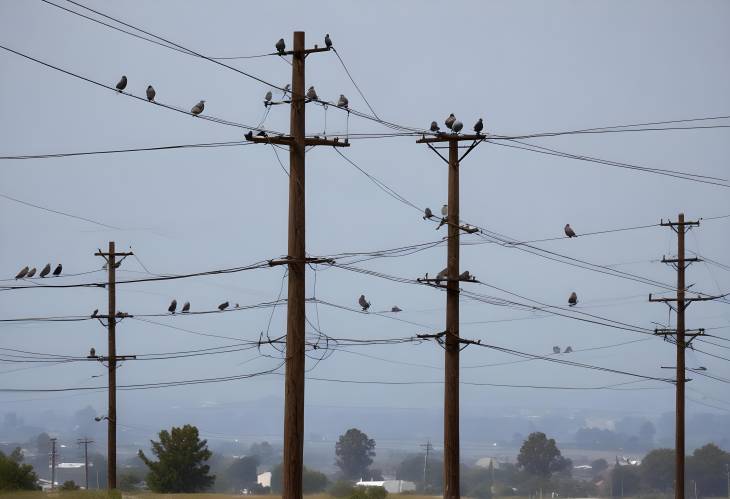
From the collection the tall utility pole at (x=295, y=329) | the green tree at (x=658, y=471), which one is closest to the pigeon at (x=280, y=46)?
the tall utility pole at (x=295, y=329)

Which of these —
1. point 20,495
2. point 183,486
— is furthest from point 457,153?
point 183,486

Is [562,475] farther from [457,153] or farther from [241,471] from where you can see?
[457,153]

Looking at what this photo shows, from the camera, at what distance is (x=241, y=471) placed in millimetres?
146125

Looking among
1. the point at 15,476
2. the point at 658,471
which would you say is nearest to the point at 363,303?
the point at 15,476

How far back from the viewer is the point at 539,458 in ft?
524

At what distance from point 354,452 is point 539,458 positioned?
24.5 meters

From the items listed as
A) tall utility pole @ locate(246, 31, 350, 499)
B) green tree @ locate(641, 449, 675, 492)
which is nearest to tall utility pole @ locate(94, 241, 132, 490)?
tall utility pole @ locate(246, 31, 350, 499)

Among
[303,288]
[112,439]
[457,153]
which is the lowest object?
[112,439]

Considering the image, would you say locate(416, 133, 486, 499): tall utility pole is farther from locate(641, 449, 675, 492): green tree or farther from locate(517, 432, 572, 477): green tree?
locate(517, 432, 572, 477): green tree

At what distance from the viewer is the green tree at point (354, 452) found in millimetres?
165000

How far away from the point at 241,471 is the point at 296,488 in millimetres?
121457

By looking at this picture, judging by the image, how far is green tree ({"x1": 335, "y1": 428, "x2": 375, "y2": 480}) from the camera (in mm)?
165000

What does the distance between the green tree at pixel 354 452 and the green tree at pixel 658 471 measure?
3482cm

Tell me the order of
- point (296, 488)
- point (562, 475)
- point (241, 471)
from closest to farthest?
point (296, 488) → point (241, 471) → point (562, 475)
